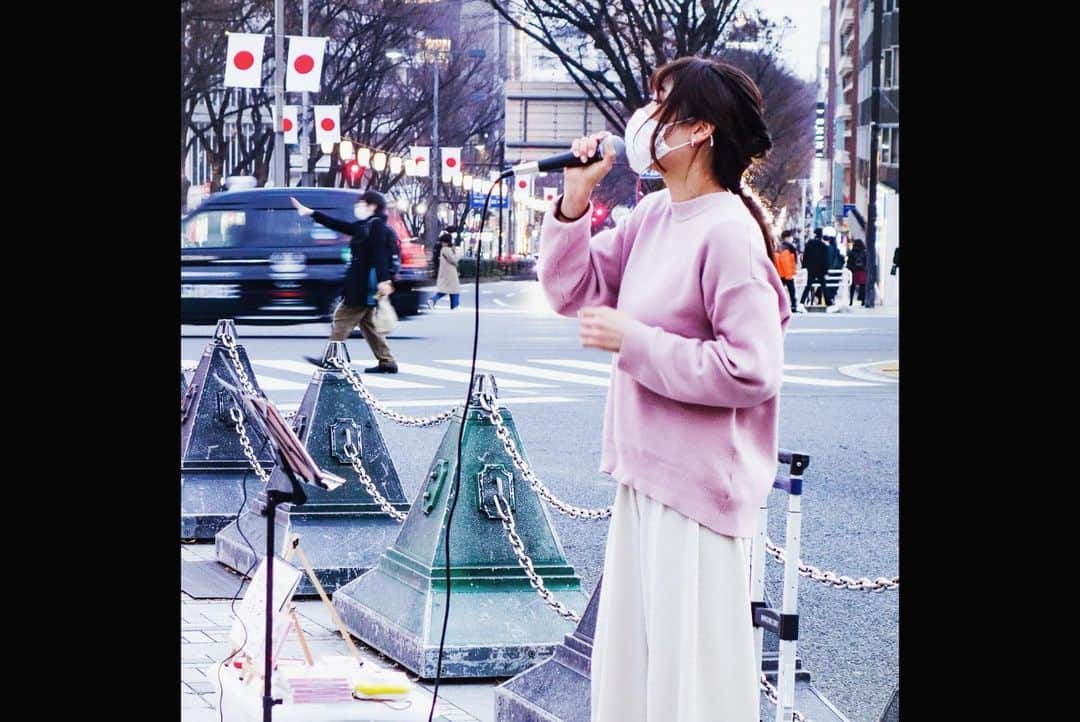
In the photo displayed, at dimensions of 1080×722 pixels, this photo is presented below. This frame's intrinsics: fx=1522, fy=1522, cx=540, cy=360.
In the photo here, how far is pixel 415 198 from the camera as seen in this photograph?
65.9m

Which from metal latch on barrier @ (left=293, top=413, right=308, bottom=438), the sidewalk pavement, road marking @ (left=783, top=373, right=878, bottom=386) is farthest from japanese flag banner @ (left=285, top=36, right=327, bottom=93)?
the sidewalk pavement

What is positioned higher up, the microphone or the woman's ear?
the woman's ear

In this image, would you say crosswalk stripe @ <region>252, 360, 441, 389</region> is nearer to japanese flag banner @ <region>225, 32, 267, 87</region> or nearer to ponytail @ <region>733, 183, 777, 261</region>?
japanese flag banner @ <region>225, 32, 267, 87</region>

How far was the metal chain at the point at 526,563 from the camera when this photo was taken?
204 inches

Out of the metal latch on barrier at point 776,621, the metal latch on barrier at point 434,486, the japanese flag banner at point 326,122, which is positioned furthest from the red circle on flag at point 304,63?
the metal latch on barrier at point 776,621

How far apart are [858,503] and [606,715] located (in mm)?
6138

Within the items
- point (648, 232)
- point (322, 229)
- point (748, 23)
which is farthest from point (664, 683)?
point (748, 23)

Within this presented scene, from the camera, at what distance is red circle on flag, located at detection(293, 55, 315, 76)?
28016 mm

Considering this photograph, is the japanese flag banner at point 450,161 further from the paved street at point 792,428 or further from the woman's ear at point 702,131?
the woman's ear at point 702,131

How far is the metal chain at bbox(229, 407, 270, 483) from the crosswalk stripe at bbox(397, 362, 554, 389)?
7.21 meters

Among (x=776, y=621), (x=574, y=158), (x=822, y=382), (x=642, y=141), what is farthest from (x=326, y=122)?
(x=642, y=141)

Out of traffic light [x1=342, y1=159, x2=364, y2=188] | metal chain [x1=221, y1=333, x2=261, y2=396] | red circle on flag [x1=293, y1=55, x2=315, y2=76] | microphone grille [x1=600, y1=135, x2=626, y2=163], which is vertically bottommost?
metal chain [x1=221, y1=333, x2=261, y2=396]
